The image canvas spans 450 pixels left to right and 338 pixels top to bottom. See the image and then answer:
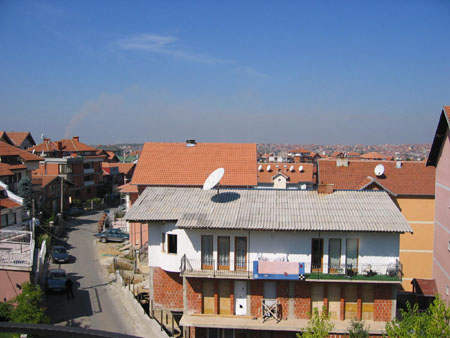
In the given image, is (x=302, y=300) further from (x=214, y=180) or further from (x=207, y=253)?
(x=214, y=180)

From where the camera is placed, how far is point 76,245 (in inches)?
1399

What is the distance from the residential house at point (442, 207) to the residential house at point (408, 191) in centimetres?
423

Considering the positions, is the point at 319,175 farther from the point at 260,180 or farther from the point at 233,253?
the point at 260,180

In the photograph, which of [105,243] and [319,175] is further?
[105,243]

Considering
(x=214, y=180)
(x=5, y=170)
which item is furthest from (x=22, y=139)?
(x=214, y=180)

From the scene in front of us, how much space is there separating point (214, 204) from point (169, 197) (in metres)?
2.54

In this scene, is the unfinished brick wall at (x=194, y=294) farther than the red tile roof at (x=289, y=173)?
No

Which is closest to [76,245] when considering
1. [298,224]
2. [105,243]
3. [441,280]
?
[105,243]

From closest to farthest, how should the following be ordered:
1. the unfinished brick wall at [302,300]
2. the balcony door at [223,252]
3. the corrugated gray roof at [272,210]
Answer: the corrugated gray roof at [272,210] → the unfinished brick wall at [302,300] → the balcony door at [223,252]

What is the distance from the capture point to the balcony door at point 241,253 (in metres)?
18.1

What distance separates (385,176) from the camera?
29906 millimetres

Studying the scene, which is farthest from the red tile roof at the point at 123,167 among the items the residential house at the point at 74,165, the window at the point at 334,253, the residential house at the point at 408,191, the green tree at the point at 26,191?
the window at the point at 334,253

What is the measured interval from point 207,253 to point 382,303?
26.2 ft

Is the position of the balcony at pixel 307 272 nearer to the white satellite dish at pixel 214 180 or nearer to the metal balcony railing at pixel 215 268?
the metal balcony railing at pixel 215 268
